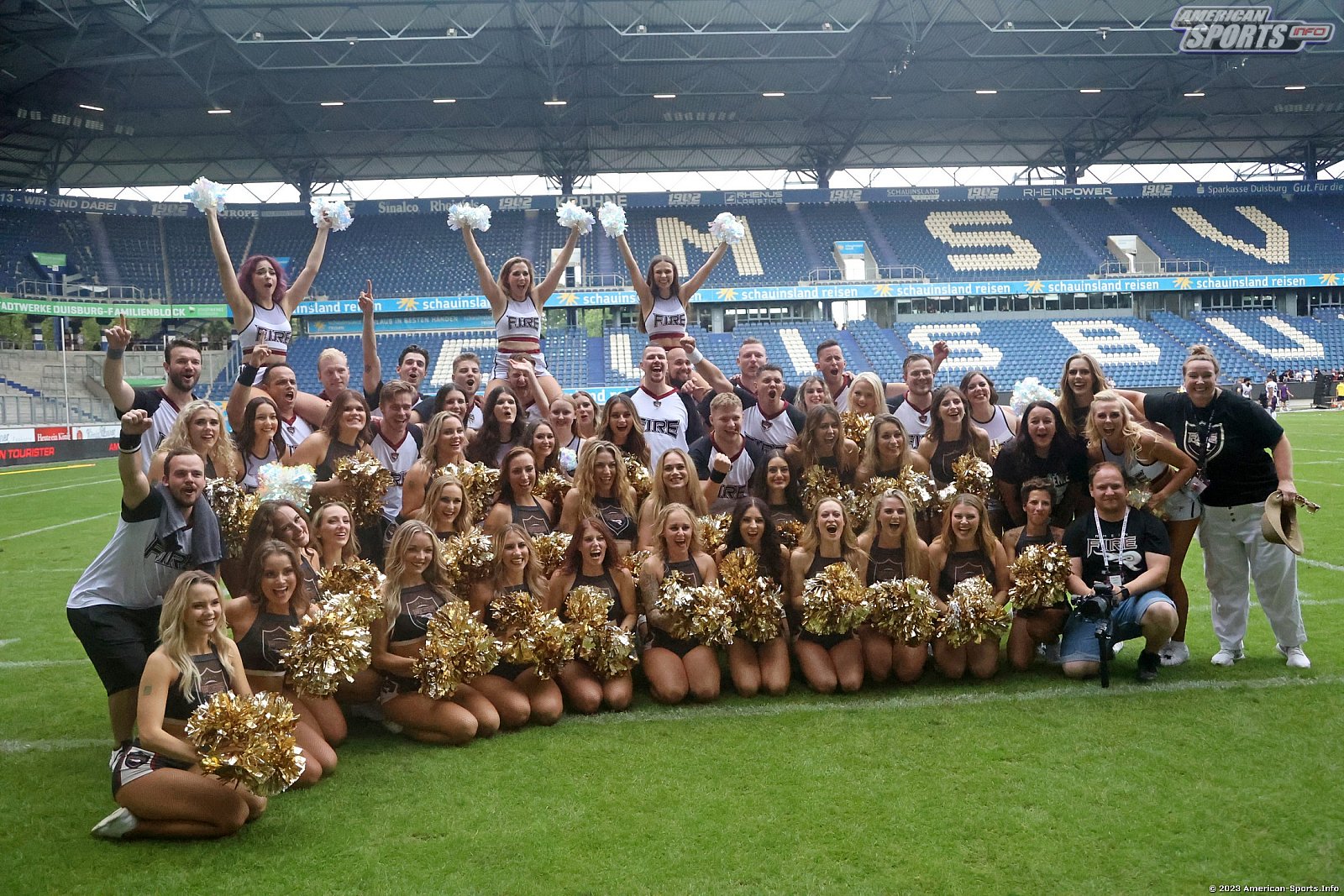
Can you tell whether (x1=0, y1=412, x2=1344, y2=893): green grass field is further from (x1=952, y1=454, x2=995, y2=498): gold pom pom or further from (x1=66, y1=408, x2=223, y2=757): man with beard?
(x1=952, y1=454, x2=995, y2=498): gold pom pom

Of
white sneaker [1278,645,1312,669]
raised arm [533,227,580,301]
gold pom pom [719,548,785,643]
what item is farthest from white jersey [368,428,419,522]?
white sneaker [1278,645,1312,669]

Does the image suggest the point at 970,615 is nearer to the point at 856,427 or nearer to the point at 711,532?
the point at 711,532

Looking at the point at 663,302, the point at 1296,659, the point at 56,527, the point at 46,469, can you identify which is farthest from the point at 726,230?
the point at 46,469

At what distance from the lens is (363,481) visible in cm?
507

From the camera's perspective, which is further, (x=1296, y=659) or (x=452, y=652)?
(x=1296, y=659)

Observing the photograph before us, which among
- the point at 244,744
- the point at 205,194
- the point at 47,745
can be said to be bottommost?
the point at 47,745

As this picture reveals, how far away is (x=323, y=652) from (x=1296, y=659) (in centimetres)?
448

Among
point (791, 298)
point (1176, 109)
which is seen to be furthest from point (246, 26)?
point (1176, 109)

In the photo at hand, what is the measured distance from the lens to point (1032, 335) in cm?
3103

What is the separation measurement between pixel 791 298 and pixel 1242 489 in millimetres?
26926

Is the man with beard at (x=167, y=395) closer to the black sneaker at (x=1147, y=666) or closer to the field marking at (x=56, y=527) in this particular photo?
the black sneaker at (x=1147, y=666)

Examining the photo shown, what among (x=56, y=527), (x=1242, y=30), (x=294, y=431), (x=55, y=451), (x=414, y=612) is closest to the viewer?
(x=414, y=612)

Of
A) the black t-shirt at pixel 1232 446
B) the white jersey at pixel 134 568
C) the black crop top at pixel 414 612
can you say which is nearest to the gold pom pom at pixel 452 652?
the black crop top at pixel 414 612

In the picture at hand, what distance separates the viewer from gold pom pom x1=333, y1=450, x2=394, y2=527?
507 cm
